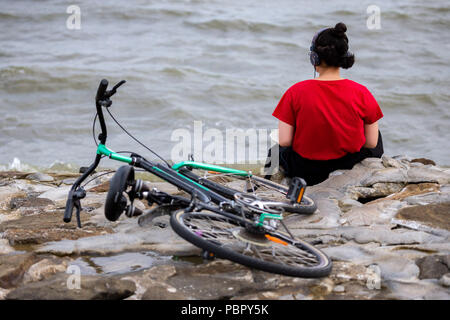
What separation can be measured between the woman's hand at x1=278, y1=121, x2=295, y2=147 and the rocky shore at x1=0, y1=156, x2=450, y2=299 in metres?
0.51

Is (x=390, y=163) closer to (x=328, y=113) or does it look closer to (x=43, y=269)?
(x=328, y=113)

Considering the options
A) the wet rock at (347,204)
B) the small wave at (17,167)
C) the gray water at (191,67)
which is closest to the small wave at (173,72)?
the gray water at (191,67)

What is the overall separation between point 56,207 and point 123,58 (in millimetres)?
9527

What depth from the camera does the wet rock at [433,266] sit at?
329 cm

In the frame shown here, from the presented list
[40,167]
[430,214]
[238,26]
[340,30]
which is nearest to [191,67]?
[238,26]

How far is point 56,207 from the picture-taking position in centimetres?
509

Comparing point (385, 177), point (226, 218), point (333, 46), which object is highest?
point (333, 46)

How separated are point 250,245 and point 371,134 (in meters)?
2.13

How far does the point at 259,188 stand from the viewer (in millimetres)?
4973

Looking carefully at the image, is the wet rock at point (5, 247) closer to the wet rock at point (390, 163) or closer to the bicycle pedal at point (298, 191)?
the bicycle pedal at point (298, 191)

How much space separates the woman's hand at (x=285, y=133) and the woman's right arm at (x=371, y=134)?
685mm

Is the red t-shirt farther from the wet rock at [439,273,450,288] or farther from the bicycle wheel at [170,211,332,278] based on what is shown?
the wet rock at [439,273,450,288]

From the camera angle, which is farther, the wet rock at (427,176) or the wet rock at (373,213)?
the wet rock at (427,176)
